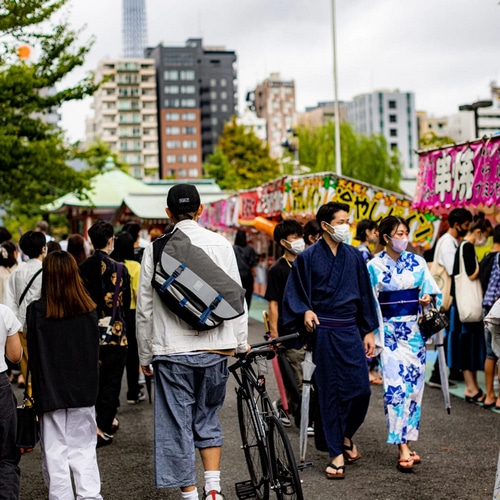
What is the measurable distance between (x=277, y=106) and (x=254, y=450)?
139623 mm

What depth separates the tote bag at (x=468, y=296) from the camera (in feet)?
29.1

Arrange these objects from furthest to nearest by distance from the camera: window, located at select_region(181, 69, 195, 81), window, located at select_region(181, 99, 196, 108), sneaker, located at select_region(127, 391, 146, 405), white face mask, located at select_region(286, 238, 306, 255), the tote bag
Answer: window, located at select_region(181, 99, 196, 108) → window, located at select_region(181, 69, 195, 81) → sneaker, located at select_region(127, 391, 146, 405) → the tote bag → white face mask, located at select_region(286, 238, 306, 255)

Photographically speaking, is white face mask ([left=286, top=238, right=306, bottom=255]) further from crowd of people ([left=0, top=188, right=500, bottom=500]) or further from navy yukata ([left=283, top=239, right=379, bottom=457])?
navy yukata ([left=283, top=239, right=379, bottom=457])

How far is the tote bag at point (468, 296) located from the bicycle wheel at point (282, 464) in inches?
177

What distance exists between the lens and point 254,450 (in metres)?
5.30

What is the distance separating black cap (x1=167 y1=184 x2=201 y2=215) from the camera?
4922mm

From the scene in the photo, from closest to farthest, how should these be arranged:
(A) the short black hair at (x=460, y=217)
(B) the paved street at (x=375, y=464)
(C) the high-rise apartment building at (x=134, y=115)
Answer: (B) the paved street at (x=375, y=464), (A) the short black hair at (x=460, y=217), (C) the high-rise apartment building at (x=134, y=115)

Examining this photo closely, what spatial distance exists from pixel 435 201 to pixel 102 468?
6756 millimetres

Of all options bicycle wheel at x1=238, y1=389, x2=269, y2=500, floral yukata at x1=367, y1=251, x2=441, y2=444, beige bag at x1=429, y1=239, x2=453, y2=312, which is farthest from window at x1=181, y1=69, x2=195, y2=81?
bicycle wheel at x1=238, y1=389, x2=269, y2=500

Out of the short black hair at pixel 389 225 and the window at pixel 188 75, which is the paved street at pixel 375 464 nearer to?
the short black hair at pixel 389 225

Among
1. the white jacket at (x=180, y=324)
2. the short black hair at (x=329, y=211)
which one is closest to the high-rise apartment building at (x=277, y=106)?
the short black hair at (x=329, y=211)

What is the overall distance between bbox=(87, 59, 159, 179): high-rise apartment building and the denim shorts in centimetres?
12987

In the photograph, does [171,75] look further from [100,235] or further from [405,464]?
[405,464]

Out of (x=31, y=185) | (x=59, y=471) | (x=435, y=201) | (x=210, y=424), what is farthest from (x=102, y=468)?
(x=31, y=185)
